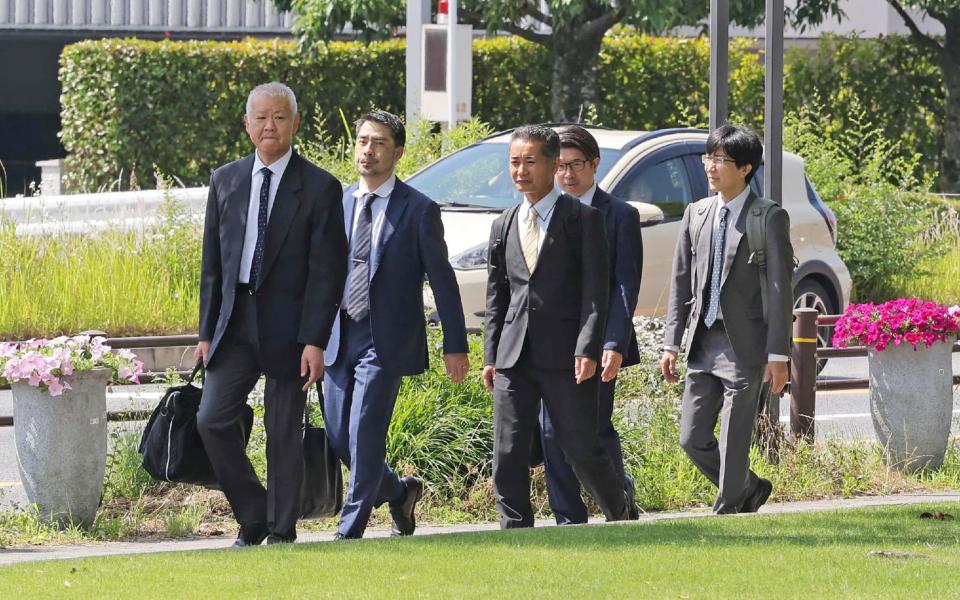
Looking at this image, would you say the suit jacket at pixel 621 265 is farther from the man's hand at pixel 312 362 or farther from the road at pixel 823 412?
the road at pixel 823 412

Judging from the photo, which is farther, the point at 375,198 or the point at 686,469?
the point at 686,469

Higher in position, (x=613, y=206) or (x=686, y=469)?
(x=613, y=206)

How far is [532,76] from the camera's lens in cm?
2477

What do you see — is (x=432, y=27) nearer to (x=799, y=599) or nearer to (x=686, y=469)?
(x=686, y=469)

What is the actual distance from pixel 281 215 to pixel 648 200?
6.07 meters

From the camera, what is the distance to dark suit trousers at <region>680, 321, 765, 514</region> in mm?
7711

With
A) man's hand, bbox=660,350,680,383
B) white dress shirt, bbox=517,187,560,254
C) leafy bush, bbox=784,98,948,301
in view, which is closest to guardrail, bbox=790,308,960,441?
man's hand, bbox=660,350,680,383

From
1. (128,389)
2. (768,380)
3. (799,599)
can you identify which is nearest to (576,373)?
(768,380)

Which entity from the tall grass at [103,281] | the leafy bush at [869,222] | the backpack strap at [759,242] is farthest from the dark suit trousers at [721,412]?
the leafy bush at [869,222]

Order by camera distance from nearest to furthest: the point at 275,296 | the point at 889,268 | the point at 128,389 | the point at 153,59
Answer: the point at 275,296
the point at 128,389
the point at 889,268
the point at 153,59

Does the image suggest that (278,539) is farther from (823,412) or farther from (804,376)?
(823,412)

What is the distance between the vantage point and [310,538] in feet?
26.9

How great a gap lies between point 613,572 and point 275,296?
5.84 ft

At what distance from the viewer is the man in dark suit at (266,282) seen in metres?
7.09
